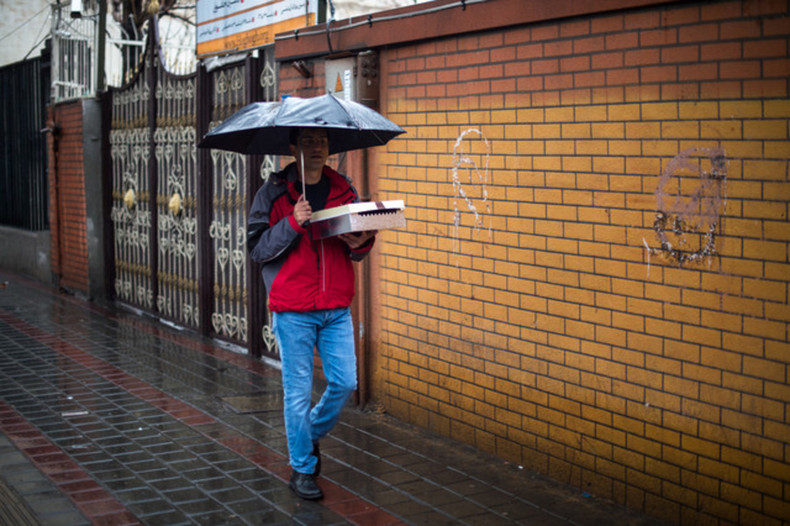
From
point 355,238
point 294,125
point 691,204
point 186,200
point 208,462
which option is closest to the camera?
point 691,204

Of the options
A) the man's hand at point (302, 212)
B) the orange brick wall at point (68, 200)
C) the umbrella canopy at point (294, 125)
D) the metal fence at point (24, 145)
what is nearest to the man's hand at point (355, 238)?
the man's hand at point (302, 212)

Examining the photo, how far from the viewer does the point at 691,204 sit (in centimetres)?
467

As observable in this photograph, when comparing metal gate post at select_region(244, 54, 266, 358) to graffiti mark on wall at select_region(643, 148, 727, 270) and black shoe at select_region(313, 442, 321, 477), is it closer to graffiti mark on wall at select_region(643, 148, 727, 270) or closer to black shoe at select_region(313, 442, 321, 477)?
black shoe at select_region(313, 442, 321, 477)

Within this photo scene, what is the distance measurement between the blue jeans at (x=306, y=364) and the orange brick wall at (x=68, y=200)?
8581mm

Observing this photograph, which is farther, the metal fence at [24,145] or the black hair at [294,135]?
the metal fence at [24,145]

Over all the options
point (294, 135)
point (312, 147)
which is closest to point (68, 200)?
point (294, 135)

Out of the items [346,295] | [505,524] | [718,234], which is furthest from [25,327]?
[718,234]

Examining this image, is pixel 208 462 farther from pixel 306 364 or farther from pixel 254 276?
pixel 254 276

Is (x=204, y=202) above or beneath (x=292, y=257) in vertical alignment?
above

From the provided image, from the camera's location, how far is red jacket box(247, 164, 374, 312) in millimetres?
5234

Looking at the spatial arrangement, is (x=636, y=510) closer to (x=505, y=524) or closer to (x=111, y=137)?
→ (x=505, y=524)

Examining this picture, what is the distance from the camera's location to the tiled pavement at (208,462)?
16.8 feet

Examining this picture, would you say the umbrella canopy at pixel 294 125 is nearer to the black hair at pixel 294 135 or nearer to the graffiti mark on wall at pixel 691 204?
the black hair at pixel 294 135

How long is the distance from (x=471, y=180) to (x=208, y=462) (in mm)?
2373
